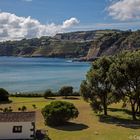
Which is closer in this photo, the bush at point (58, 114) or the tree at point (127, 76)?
the bush at point (58, 114)

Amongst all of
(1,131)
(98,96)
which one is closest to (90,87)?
(98,96)

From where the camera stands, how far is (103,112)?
5334cm

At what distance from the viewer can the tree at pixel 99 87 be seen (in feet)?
167

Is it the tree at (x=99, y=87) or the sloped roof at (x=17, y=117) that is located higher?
the tree at (x=99, y=87)

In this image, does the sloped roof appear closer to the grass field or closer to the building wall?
the building wall

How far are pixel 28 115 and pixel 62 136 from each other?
4115mm

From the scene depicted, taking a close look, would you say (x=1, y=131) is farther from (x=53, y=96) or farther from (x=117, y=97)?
(x=53, y=96)

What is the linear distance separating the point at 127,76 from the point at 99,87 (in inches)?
220

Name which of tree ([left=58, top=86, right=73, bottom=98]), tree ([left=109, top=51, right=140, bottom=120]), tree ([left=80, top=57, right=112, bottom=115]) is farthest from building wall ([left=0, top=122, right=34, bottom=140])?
tree ([left=58, top=86, right=73, bottom=98])

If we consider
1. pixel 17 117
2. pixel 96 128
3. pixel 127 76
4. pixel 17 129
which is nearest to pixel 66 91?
pixel 127 76

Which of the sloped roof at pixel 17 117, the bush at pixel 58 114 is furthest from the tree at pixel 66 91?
the sloped roof at pixel 17 117

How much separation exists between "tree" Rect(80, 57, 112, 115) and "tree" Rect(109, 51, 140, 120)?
3.00 metres

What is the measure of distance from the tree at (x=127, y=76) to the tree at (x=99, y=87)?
3004 millimetres

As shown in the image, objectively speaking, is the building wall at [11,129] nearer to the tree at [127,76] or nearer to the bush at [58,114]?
the bush at [58,114]
